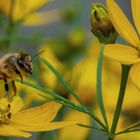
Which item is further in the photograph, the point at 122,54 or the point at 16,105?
the point at 16,105

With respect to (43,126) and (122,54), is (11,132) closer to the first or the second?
(43,126)

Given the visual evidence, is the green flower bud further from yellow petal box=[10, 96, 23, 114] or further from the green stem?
yellow petal box=[10, 96, 23, 114]

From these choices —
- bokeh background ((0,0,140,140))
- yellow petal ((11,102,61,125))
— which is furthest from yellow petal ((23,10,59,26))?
yellow petal ((11,102,61,125))

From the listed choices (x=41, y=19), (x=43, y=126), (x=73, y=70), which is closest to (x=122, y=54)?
(x=43, y=126)

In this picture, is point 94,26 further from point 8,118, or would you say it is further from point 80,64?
point 80,64

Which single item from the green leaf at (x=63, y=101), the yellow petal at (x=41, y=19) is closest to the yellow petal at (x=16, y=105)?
the green leaf at (x=63, y=101)

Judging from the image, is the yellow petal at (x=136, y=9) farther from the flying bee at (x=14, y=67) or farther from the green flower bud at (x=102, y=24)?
the flying bee at (x=14, y=67)

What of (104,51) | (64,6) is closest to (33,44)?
(64,6)
